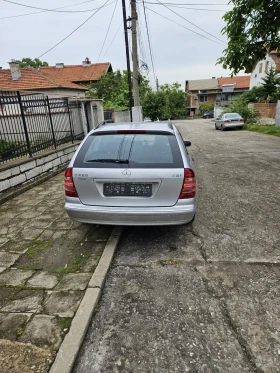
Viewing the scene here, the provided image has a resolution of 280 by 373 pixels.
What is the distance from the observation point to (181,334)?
212 centimetres

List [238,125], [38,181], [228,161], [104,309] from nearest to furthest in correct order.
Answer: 1. [104,309]
2. [38,181]
3. [228,161]
4. [238,125]

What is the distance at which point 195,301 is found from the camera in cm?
248

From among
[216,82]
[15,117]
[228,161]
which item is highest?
[216,82]

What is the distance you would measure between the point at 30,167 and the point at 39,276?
4.06 meters

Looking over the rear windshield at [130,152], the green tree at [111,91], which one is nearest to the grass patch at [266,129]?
the green tree at [111,91]

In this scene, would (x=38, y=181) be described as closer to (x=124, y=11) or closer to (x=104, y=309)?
(x=104, y=309)

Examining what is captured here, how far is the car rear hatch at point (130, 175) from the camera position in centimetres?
302

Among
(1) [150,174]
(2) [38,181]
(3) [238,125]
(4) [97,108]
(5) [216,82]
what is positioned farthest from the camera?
(5) [216,82]

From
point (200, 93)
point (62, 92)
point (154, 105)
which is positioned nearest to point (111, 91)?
point (154, 105)

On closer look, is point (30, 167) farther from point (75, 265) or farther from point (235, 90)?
point (235, 90)

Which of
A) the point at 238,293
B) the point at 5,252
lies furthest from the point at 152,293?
the point at 5,252

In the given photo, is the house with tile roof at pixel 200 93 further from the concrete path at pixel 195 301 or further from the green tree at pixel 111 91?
the concrete path at pixel 195 301

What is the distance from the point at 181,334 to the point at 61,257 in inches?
70.3

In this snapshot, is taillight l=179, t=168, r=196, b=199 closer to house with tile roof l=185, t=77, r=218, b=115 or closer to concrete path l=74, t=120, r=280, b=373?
concrete path l=74, t=120, r=280, b=373
